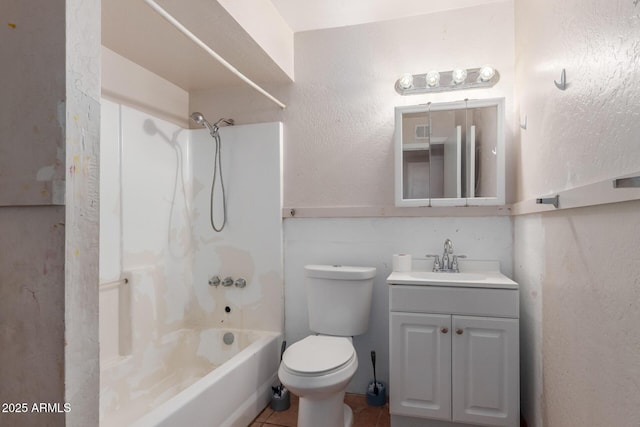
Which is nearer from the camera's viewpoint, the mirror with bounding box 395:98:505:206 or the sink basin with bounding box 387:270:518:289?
the sink basin with bounding box 387:270:518:289

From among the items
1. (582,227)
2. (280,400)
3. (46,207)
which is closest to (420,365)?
(280,400)

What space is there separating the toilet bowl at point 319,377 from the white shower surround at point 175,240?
20.9 inches

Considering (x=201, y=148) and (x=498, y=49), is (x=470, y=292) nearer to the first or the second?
(x=498, y=49)

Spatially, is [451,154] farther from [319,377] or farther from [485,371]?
[319,377]

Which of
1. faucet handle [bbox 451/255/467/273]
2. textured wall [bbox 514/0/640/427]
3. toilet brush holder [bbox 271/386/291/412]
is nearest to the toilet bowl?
toilet brush holder [bbox 271/386/291/412]

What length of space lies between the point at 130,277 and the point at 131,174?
605 mm

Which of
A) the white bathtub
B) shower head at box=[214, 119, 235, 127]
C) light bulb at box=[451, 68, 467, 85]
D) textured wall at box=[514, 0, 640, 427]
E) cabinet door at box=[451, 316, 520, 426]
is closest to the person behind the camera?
textured wall at box=[514, 0, 640, 427]

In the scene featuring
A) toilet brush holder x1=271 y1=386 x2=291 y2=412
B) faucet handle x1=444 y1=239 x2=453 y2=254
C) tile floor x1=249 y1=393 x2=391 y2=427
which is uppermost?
faucet handle x1=444 y1=239 x2=453 y2=254

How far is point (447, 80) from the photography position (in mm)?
2125

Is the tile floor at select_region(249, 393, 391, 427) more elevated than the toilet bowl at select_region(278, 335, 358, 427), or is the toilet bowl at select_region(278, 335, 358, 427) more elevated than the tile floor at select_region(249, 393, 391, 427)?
the toilet bowl at select_region(278, 335, 358, 427)

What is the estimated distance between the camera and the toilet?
165 centimetres

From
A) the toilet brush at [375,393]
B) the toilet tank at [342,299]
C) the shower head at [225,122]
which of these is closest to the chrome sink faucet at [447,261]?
the toilet tank at [342,299]

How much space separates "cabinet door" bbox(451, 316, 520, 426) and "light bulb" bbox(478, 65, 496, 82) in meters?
1.32

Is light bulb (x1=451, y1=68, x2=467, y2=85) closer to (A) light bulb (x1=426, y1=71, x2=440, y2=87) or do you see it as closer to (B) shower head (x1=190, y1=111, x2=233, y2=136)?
(A) light bulb (x1=426, y1=71, x2=440, y2=87)
